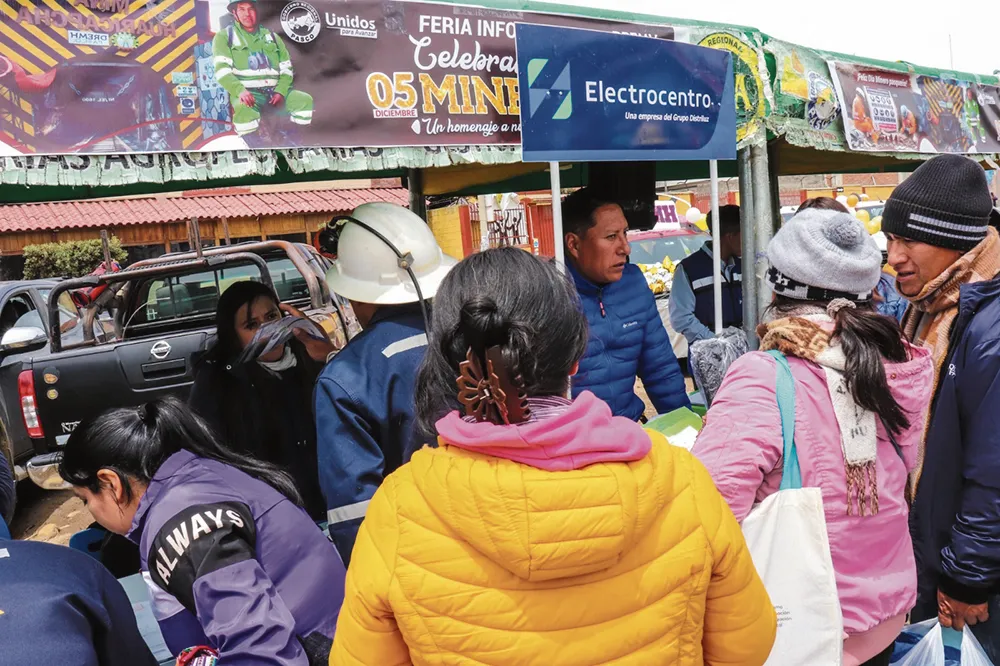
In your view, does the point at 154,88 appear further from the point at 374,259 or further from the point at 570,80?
the point at 570,80

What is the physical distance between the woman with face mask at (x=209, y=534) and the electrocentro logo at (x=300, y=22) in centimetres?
109

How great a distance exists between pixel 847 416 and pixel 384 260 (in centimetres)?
131

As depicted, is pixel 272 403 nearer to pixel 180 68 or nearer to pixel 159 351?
pixel 180 68

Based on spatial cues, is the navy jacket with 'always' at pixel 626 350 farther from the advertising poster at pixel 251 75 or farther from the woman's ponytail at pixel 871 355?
the woman's ponytail at pixel 871 355

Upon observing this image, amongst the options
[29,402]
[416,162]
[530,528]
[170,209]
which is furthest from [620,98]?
[170,209]

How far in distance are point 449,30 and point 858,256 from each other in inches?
57.1

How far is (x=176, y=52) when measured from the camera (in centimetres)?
199

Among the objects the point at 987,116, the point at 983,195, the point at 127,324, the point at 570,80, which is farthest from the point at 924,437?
the point at 127,324

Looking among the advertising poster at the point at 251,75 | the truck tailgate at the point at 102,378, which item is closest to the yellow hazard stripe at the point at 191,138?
the advertising poster at the point at 251,75

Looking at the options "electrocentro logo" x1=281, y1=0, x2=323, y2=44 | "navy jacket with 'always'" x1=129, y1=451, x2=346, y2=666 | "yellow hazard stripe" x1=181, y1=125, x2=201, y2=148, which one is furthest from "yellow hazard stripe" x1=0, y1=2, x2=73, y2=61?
"navy jacket with 'always'" x1=129, y1=451, x2=346, y2=666

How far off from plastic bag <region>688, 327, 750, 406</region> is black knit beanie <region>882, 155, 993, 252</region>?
35.6 inches

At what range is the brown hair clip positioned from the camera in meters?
1.08

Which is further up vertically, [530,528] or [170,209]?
[170,209]

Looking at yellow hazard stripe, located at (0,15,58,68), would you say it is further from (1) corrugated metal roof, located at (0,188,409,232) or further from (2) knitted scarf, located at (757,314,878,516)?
(1) corrugated metal roof, located at (0,188,409,232)
